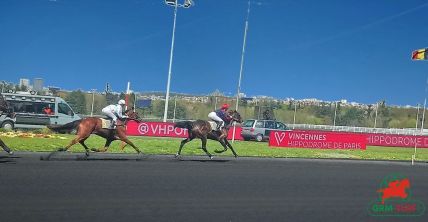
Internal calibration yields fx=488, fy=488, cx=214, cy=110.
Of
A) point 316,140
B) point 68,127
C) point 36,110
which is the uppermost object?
point 36,110

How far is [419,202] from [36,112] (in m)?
24.6

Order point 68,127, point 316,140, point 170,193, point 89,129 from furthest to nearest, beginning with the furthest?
point 316,140 → point 68,127 → point 89,129 → point 170,193

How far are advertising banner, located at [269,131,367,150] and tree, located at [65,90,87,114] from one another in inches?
711

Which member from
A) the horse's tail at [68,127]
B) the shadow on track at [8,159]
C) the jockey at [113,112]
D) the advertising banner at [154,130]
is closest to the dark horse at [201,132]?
the jockey at [113,112]

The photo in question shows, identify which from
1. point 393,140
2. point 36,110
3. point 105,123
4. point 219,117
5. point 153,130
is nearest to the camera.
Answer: point 105,123

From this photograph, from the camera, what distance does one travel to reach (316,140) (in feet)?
103

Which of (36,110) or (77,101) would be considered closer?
(36,110)

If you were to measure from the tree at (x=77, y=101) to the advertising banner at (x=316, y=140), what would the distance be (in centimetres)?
1807

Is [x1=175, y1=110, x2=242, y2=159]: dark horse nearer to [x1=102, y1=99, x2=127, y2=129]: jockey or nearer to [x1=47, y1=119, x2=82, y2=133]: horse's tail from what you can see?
[x1=102, y1=99, x2=127, y2=129]: jockey

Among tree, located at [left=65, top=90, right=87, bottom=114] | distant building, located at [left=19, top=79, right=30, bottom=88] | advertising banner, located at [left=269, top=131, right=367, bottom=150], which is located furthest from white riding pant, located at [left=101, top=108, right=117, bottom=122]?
distant building, located at [left=19, top=79, right=30, bottom=88]

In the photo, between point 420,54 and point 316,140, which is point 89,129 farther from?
point 420,54

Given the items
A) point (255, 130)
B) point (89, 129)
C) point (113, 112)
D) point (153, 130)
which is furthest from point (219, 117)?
point (255, 130)

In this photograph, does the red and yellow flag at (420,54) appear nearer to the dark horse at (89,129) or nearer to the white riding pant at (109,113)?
the dark horse at (89,129)

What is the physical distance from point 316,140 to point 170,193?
74.5 feet
